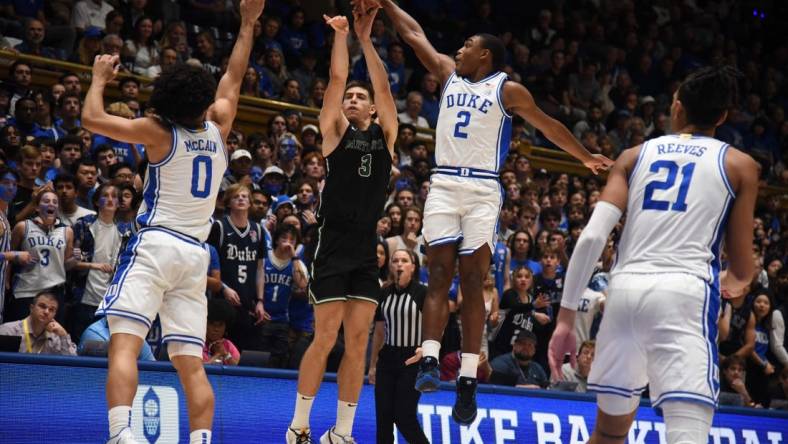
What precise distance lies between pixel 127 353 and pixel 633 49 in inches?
672

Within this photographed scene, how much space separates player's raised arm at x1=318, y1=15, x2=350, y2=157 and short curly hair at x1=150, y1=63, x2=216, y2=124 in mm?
1284

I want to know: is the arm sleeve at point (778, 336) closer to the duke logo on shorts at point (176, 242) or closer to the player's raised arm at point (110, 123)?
the duke logo on shorts at point (176, 242)

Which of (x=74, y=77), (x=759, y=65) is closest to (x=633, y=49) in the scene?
(x=759, y=65)

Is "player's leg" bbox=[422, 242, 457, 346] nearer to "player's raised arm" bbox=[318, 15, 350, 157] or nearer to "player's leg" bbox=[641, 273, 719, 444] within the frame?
"player's raised arm" bbox=[318, 15, 350, 157]

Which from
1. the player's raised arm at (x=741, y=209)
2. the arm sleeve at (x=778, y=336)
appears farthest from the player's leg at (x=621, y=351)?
the arm sleeve at (x=778, y=336)

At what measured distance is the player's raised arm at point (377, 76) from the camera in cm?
805

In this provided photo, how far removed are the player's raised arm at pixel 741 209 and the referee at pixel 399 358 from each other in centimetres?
437

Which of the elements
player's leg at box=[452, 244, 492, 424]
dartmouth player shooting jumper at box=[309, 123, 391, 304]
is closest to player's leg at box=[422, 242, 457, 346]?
player's leg at box=[452, 244, 492, 424]

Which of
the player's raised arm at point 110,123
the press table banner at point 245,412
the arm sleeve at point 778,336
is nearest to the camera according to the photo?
the player's raised arm at point 110,123

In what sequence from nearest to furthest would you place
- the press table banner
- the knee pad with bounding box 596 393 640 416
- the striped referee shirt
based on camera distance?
the knee pad with bounding box 596 393 640 416, the press table banner, the striped referee shirt

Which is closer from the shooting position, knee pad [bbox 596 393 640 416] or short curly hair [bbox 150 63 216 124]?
knee pad [bbox 596 393 640 416]

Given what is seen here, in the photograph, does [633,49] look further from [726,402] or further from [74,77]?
[74,77]

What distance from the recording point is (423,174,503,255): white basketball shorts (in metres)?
8.00

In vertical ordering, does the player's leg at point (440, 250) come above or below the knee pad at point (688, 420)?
above
